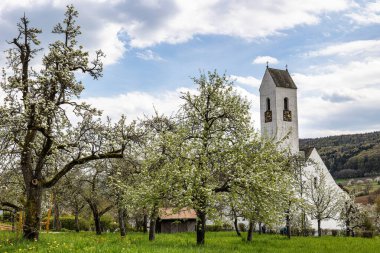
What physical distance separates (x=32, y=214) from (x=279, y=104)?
5457 centimetres

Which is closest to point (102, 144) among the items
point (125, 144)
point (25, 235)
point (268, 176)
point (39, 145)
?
point (125, 144)

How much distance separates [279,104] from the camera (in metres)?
72.3

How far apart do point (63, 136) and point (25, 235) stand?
5.66m

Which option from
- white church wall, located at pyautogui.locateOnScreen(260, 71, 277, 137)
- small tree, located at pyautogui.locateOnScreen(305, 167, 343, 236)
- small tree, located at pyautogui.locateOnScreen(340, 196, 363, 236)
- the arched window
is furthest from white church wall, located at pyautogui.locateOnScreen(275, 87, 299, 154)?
small tree, located at pyautogui.locateOnScreen(340, 196, 363, 236)

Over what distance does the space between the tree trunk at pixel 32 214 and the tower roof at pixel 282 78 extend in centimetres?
5459

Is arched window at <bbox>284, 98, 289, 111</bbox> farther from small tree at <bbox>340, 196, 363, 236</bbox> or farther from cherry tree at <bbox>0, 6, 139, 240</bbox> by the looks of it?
cherry tree at <bbox>0, 6, 139, 240</bbox>

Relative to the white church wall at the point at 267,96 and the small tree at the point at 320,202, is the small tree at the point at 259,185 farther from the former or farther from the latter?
the white church wall at the point at 267,96

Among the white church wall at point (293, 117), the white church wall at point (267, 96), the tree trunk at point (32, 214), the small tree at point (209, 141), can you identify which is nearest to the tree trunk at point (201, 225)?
the small tree at point (209, 141)

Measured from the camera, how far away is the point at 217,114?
88.8ft

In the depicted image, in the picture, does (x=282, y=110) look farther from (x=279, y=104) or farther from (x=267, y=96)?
(x=267, y=96)

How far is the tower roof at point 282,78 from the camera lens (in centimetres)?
7360

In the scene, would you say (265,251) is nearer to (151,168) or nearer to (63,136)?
(151,168)

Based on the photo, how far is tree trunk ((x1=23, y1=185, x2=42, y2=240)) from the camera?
2341 cm

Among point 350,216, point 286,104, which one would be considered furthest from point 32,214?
point 286,104
